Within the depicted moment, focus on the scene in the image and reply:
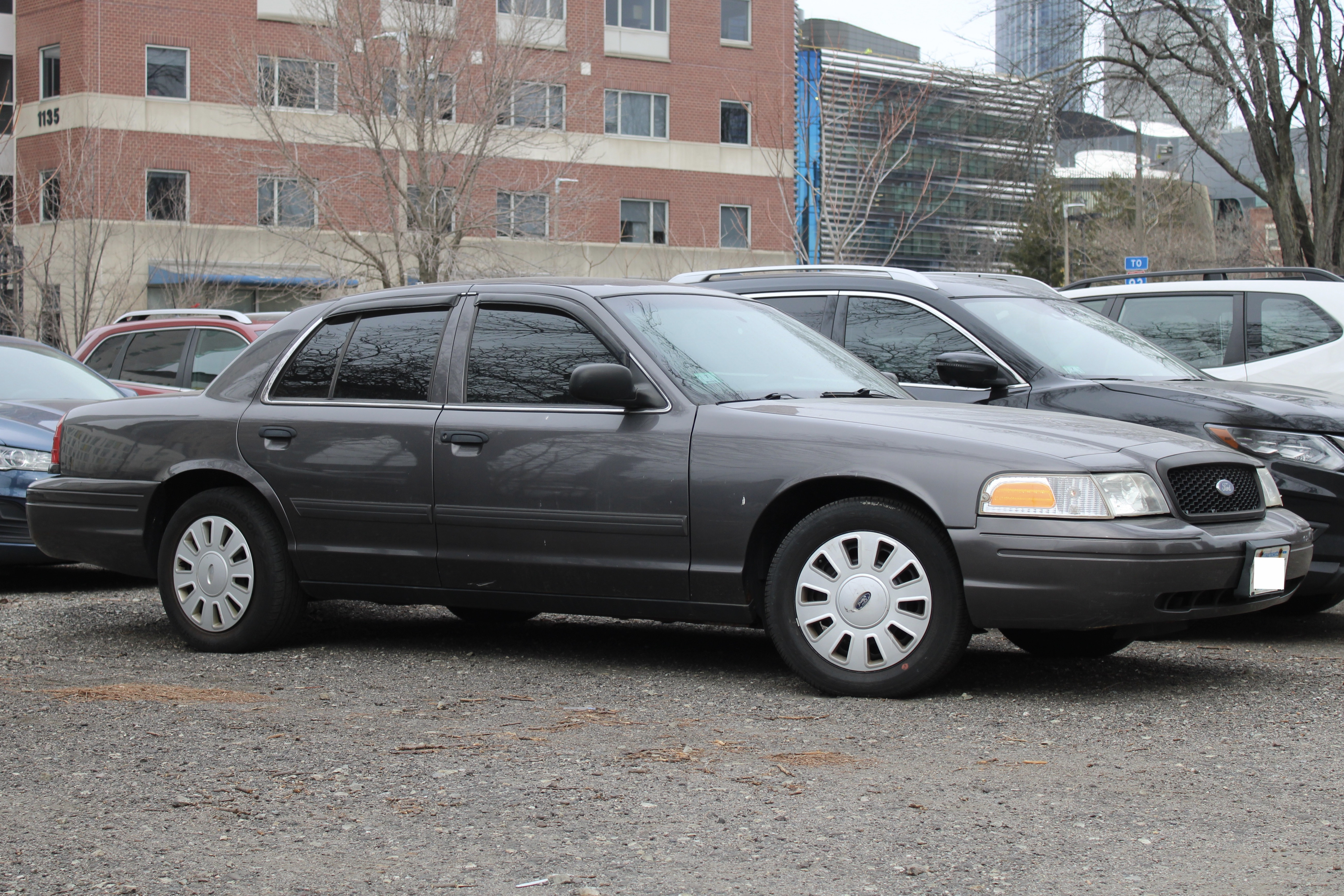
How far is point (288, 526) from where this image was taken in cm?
669

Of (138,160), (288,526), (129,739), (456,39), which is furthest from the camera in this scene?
(138,160)

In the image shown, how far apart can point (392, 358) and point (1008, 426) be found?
2621mm

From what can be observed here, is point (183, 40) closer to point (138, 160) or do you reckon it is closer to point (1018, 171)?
point (138, 160)

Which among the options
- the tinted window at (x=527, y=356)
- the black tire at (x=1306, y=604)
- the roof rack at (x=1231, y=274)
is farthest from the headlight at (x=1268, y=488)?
the roof rack at (x=1231, y=274)

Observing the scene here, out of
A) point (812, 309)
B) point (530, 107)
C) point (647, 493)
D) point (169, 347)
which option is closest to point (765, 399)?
point (647, 493)

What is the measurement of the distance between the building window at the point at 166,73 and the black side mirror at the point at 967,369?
1375 inches

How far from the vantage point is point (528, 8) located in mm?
30172

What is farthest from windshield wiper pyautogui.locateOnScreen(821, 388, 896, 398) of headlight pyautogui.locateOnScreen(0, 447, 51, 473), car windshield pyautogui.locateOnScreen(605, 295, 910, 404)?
headlight pyautogui.locateOnScreen(0, 447, 51, 473)

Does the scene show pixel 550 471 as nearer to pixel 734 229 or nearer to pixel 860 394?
pixel 860 394

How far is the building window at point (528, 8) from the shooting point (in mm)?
30172

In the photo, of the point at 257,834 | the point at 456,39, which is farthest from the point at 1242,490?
the point at 456,39

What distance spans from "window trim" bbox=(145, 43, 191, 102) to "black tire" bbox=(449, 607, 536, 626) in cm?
3402

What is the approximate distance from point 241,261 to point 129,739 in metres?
35.1

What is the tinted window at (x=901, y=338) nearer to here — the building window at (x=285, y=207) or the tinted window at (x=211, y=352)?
the tinted window at (x=211, y=352)
